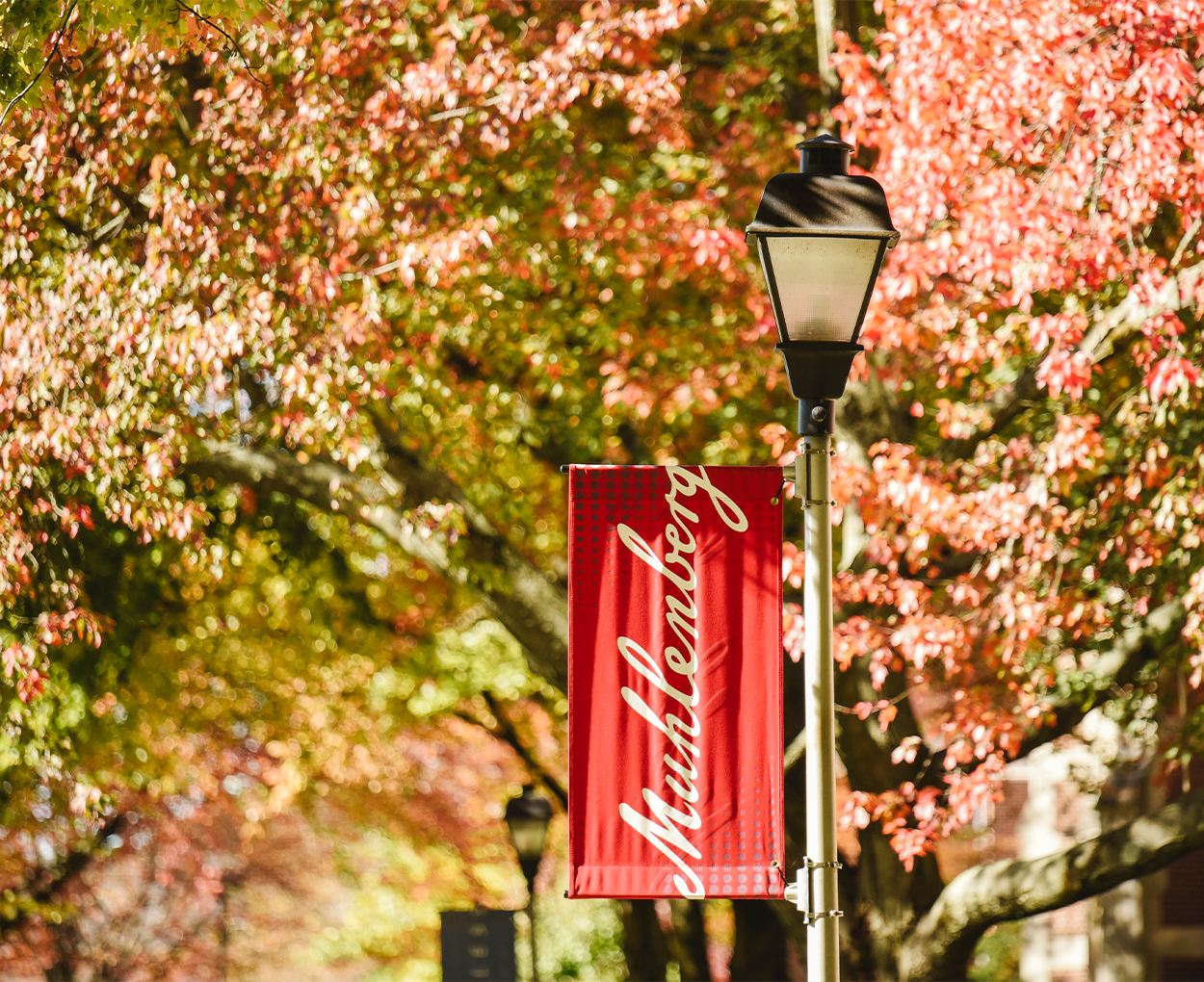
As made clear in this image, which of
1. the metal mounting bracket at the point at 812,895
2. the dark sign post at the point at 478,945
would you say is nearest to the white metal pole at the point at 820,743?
the metal mounting bracket at the point at 812,895

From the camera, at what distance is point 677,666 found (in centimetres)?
503

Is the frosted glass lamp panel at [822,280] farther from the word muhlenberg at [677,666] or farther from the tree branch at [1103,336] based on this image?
the tree branch at [1103,336]

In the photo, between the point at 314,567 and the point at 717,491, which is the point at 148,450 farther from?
the point at 314,567

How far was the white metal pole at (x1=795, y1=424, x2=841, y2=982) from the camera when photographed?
14.8ft

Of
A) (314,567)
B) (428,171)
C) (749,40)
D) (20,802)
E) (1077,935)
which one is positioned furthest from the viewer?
(1077,935)

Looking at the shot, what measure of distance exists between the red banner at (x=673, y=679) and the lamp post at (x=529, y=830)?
759cm

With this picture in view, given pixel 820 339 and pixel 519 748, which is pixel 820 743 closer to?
pixel 820 339

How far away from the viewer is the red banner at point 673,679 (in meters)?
4.96

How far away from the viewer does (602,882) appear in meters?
5.00

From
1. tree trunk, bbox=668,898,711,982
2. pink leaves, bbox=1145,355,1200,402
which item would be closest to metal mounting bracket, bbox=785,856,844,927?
pink leaves, bbox=1145,355,1200,402

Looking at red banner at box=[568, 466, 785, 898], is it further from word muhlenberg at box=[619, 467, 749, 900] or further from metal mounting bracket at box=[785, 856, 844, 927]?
metal mounting bracket at box=[785, 856, 844, 927]

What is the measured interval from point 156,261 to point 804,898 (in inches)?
218

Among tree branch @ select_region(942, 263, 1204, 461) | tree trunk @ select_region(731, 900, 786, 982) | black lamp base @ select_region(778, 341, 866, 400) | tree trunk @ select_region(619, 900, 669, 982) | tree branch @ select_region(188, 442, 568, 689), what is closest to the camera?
black lamp base @ select_region(778, 341, 866, 400)

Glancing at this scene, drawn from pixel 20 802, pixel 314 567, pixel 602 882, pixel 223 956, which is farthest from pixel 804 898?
pixel 223 956
